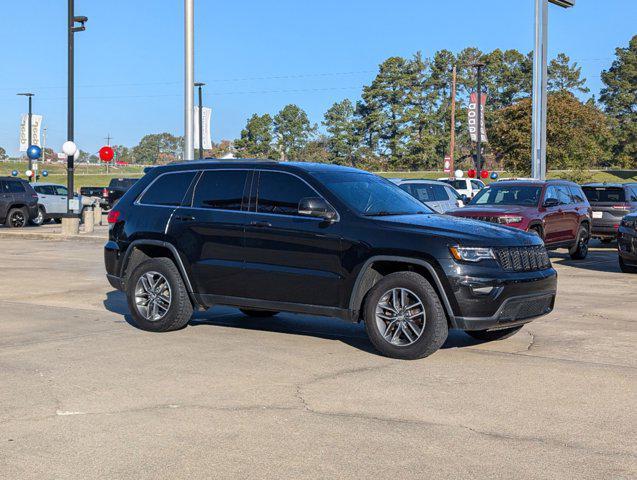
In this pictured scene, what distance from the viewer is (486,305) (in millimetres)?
7719

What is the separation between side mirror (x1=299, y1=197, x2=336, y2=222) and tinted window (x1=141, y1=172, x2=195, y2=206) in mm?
1828

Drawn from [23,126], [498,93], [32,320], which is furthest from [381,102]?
[32,320]

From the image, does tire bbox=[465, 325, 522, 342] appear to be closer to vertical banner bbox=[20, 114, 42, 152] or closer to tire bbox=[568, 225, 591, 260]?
tire bbox=[568, 225, 591, 260]

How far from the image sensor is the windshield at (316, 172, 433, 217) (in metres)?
8.64

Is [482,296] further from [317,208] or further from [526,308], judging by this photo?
[317,208]

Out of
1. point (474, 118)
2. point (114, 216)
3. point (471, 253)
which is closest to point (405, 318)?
point (471, 253)

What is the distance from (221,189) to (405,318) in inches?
103

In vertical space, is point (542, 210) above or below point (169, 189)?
below

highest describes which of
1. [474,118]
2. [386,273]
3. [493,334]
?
[474,118]

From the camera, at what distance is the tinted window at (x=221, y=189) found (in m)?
9.16

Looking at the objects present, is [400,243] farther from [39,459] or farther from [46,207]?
[46,207]

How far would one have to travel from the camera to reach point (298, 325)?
10094 mm

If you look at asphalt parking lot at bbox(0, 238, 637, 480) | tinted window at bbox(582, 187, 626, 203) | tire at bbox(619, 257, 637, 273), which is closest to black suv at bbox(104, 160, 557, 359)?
asphalt parking lot at bbox(0, 238, 637, 480)

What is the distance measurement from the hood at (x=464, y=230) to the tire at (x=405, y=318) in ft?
1.50
